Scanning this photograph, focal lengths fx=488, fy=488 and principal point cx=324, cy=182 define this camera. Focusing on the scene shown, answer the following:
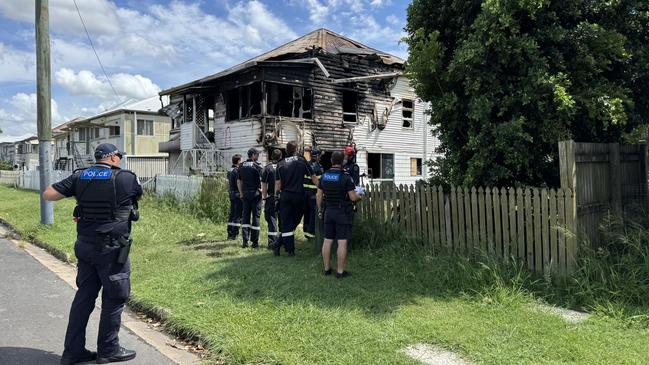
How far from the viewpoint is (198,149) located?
19.1 metres

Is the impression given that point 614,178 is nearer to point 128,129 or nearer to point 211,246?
point 211,246

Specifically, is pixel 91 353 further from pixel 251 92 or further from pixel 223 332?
pixel 251 92

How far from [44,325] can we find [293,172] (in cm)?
379

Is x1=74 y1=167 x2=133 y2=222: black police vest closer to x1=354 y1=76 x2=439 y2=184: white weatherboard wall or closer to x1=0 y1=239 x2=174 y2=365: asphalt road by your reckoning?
x1=0 y1=239 x2=174 y2=365: asphalt road

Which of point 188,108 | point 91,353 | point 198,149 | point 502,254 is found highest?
point 188,108

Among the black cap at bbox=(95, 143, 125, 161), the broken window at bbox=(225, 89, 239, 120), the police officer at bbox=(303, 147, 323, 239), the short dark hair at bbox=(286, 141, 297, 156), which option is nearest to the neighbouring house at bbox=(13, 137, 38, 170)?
the broken window at bbox=(225, 89, 239, 120)

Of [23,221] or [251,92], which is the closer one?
[23,221]

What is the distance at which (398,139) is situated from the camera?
75.4ft

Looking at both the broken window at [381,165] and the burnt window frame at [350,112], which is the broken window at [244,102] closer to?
the burnt window frame at [350,112]

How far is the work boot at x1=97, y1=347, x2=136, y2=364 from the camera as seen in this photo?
3963 millimetres

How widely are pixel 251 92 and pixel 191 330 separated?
1558 centimetres

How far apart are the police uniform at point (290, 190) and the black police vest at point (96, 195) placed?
3627 mm

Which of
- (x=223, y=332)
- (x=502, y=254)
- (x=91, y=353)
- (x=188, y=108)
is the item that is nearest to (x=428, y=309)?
(x=502, y=254)

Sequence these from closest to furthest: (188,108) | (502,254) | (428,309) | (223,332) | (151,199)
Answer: (223,332), (428,309), (502,254), (151,199), (188,108)
